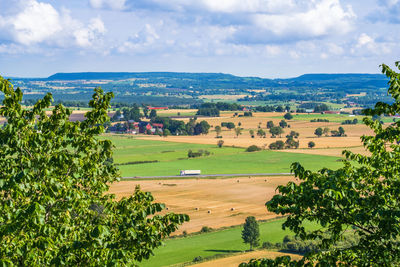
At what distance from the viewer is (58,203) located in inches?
564

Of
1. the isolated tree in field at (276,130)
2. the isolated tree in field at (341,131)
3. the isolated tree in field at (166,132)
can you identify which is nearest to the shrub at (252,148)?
the isolated tree in field at (276,130)

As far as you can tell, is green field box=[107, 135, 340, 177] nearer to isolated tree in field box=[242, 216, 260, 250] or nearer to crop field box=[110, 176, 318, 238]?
crop field box=[110, 176, 318, 238]

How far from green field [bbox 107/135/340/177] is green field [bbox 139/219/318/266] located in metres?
46.1

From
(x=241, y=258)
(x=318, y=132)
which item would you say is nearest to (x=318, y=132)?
(x=318, y=132)

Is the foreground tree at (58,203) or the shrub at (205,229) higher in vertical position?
the foreground tree at (58,203)

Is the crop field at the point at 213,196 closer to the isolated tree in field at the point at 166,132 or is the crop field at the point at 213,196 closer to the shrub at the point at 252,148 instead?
the shrub at the point at 252,148

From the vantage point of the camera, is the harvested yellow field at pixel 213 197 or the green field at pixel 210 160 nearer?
the harvested yellow field at pixel 213 197

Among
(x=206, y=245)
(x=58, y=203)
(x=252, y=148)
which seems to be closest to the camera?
(x=58, y=203)

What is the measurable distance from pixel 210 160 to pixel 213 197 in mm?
43882

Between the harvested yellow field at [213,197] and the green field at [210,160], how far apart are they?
11832 millimetres

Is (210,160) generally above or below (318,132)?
below

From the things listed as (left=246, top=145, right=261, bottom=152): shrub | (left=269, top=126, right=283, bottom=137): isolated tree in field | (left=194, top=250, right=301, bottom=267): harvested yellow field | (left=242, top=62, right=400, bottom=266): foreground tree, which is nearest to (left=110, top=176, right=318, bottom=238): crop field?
(left=194, top=250, right=301, bottom=267): harvested yellow field

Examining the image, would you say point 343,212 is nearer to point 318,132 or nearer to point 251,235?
point 251,235

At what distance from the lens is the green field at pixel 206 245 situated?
55750 mm
